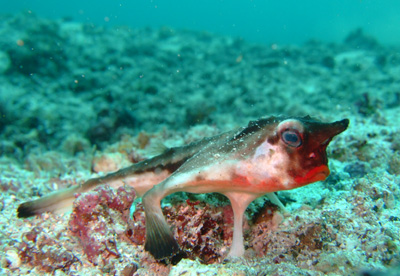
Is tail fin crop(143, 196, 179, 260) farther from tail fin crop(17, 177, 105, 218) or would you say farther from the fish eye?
the fish eye

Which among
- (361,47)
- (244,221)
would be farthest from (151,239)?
(361,47)

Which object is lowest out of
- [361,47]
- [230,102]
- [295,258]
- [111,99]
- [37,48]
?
[295,258]

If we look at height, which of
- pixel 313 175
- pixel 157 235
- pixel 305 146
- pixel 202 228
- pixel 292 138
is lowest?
pixel 202 228

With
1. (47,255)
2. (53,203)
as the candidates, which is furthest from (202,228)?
(53,203)

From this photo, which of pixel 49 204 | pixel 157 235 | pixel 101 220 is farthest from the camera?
pixel 49 204

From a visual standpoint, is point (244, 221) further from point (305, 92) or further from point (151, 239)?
point (305, 92)

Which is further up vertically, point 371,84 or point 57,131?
point 57,131

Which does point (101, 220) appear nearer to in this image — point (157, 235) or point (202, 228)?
point (157, 235)
